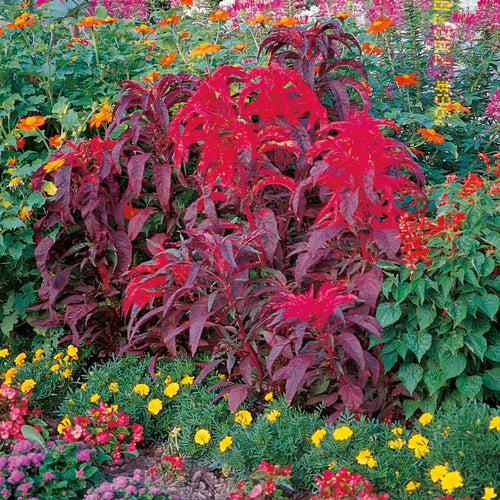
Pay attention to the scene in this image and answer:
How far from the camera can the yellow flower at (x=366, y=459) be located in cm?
250

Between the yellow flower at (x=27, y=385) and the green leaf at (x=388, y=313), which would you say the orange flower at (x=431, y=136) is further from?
the yellow flower at (x=27, y=385)

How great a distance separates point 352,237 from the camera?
3.14 metres

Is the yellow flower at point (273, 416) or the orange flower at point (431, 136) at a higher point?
the orange flower at point (431, 136)

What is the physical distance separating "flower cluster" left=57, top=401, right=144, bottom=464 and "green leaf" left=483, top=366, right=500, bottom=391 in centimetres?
125

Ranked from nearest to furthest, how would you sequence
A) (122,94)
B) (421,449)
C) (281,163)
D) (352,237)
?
(421,449) → (352,237) → (281,163) → (122,94)

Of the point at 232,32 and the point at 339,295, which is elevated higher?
the point at 232,32

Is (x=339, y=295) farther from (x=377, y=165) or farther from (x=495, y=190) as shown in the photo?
(x=495, y=190)

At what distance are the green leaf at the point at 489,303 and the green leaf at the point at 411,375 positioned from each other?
1.03 ft

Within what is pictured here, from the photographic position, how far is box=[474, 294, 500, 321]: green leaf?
8.98 ft

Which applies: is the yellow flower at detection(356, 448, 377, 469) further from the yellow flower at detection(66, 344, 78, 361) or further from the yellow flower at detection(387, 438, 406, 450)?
the yellow flower at detection(66, 344, 78, 361)

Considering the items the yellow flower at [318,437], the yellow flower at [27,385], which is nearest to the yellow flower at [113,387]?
the yellow flower at [27,385]

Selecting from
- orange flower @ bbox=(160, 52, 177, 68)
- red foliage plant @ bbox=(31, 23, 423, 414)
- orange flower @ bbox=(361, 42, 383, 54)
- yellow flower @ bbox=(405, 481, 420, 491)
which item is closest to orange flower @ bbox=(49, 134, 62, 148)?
red foliage plant @ bbox=(31, 23, 423, 414)

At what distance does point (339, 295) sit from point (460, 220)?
50 centimetres

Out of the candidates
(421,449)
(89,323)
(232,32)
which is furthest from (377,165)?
(232,32)
